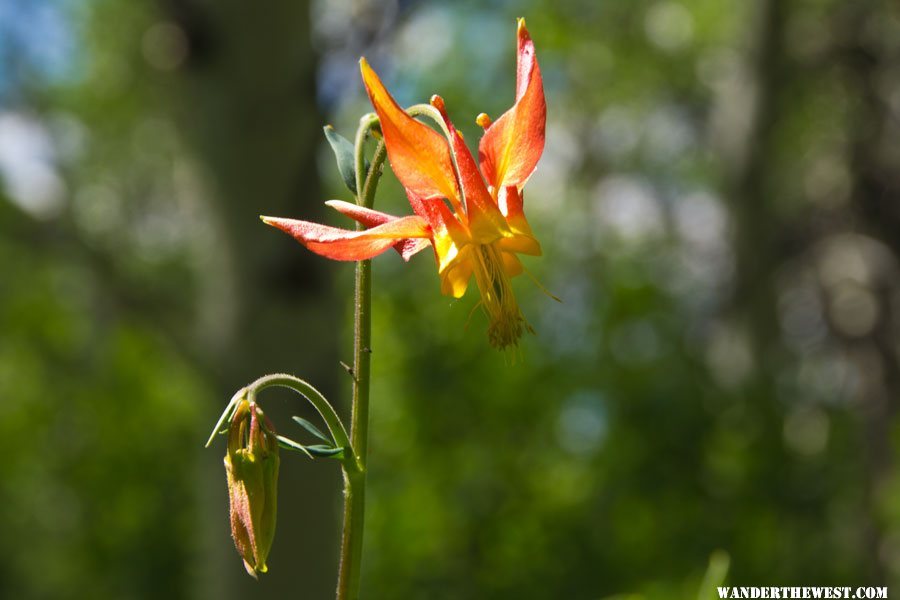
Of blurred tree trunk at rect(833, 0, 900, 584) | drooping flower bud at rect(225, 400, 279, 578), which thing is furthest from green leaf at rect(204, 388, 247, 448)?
blurred tree trunk at rect(833, 0, 900, 584)

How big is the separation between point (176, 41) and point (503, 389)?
411cm

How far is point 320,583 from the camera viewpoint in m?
3.94

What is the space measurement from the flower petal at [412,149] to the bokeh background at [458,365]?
5.68ft

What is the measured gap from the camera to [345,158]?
3.42 ft

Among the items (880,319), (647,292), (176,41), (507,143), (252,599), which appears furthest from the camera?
(880,319)

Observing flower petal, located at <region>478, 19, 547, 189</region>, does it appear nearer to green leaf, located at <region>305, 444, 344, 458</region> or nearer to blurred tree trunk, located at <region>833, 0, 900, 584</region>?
green leaf, located at <region>305, 444, 344, 458</region>

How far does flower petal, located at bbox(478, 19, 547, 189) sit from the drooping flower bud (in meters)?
0.31

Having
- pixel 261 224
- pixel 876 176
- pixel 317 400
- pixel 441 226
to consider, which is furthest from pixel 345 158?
pixel 876 176

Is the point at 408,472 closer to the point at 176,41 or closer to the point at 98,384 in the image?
the point at 98,384

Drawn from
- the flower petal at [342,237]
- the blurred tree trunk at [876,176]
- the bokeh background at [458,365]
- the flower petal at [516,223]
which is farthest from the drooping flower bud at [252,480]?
the blurred tree trunk at [876,176]

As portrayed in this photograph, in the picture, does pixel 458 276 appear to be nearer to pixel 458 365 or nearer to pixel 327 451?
pixel 327 451

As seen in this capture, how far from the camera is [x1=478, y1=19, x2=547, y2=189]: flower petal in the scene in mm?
911

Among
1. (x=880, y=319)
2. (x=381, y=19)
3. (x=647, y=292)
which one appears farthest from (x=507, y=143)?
(x=880, y=319)

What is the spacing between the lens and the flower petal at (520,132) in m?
0.91
